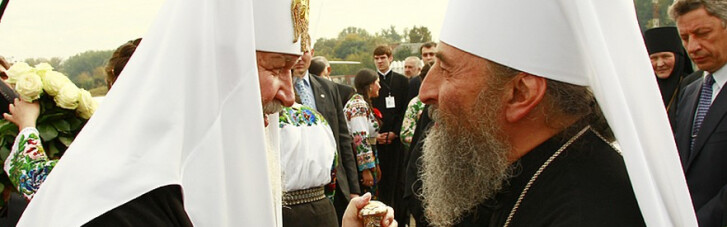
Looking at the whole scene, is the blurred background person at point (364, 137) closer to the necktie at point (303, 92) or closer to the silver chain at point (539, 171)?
the necktie at point (303, 92)

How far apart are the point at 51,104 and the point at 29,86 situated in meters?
0.17

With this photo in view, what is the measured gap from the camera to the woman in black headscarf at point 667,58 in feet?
18.9

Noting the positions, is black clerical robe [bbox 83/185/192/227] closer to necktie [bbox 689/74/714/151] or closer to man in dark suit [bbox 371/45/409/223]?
necktie [bbox 689/74/714/151]

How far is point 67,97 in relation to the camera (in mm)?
3146

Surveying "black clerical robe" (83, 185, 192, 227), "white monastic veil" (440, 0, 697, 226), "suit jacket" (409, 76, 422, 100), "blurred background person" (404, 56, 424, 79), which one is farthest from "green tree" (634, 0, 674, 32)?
"black clerical robe" (83, 185, 192, 227)

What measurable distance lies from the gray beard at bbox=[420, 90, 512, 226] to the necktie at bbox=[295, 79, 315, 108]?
3047 millimetres

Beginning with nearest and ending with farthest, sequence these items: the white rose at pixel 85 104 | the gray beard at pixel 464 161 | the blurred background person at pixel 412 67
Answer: the gray beard at pixel 464 161 → the white rose at pixel 85 104 → the blurred background person at pixel 412 67

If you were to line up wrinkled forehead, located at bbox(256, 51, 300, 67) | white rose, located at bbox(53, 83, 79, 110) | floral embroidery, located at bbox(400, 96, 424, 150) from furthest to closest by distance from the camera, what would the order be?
floral embroidery, located at bbox(400, 96, 424, 150)
white rose, located at bbox(53, 83, 79, 110)
wrinkled forehead, located at bbox(256, 51, 300, 67)

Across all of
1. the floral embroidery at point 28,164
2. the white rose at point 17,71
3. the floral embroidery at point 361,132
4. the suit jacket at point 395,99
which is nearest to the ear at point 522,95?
the floral embroidery at point 28,164

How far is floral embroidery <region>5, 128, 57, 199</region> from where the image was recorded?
9.17 feet

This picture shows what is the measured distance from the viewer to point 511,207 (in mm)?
2043

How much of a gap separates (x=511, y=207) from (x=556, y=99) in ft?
1.21

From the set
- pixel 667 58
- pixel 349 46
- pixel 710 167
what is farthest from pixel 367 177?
pixel 349 46

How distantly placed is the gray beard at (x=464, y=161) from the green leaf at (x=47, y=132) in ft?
6.13
